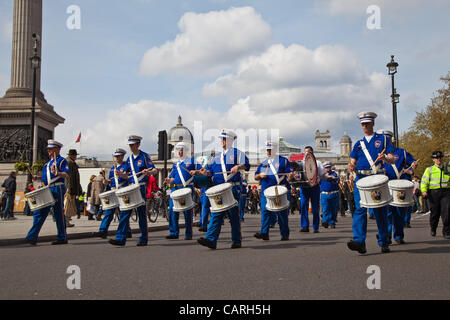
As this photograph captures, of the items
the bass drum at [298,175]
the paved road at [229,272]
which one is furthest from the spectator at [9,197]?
the bass drum at [298,175]

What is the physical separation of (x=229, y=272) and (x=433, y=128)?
3452cm

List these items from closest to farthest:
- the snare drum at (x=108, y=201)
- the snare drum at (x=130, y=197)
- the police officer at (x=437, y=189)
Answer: the snare drum at (x=130, y=197) < the police officer at (x=437, y=189) < the snare drum at (x=108, y=201)

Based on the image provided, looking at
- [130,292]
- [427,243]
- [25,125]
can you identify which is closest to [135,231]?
[427,243]

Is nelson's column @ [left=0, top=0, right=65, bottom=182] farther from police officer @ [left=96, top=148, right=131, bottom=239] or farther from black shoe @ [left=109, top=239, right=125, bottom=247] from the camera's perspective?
black shoe @ [left=109, top=239, right=125, bottom=247]

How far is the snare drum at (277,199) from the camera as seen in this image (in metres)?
9.36

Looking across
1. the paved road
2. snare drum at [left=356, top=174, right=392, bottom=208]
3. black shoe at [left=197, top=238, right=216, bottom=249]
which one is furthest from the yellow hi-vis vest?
black shoe at [left=197, top=238, right=216, bottom=249]

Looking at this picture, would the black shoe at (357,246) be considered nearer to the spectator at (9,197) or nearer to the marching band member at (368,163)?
the marching band member at (368,163)

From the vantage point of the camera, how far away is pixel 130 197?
873cm

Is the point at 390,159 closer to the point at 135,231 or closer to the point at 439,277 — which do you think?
the point at 439,277

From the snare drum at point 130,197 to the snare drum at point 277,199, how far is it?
8.23ft

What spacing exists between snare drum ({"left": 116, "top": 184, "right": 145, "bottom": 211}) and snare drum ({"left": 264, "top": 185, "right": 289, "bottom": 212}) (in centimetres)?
251

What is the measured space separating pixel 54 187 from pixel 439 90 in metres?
33.7

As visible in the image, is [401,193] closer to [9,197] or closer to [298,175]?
[298,175]

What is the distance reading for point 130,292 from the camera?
4406 millimetres
